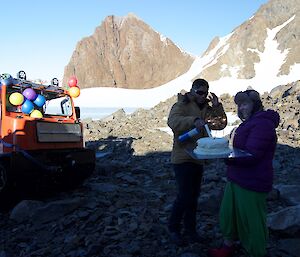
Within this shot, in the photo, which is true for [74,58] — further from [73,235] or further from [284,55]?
[73,235]

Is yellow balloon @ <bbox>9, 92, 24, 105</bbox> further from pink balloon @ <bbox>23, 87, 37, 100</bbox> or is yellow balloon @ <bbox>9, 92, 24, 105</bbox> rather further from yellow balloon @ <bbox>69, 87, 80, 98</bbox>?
yellow balloon @ <bbox>69, 87, 80, 98</bbox>

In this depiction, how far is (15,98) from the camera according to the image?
6.61m

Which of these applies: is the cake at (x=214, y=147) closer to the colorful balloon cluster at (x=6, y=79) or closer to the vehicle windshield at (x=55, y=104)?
the colorful balloon cluster at (x=6, y=79)

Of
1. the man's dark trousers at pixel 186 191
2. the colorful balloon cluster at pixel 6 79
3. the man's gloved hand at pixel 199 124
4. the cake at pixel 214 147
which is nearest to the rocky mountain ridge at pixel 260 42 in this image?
the colorful balloon cluster at pixel 6 79

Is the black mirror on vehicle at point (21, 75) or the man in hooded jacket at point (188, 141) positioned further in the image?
the black mirror on vehicle at point (21, 75)

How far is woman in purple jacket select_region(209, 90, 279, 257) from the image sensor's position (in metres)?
3.23

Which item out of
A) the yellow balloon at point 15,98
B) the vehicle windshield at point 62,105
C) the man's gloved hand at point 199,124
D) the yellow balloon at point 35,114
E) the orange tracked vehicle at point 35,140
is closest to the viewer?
the man's gloved hand at point 199,124

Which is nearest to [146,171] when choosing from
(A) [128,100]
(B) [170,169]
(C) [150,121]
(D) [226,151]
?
(B) [170,169]

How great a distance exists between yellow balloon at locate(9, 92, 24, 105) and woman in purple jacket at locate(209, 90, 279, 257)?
4.39 meters

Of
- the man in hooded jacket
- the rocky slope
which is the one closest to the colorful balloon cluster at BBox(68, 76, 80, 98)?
the man in hooded jacket

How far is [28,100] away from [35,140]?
2.60 ft

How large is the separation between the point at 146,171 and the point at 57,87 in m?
2.97

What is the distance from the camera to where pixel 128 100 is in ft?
146

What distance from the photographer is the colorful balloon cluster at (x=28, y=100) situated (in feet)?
21.7
